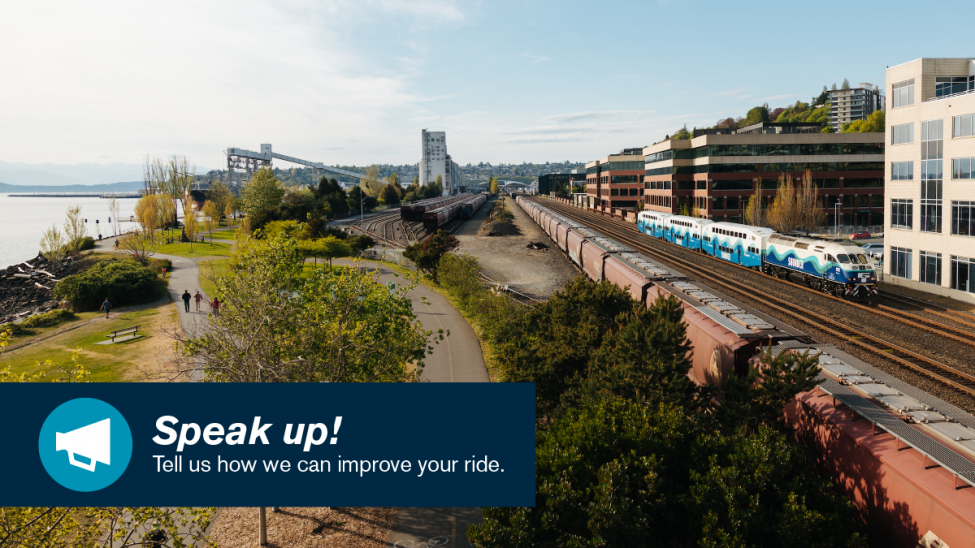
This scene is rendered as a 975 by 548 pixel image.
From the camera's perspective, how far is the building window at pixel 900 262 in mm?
41938

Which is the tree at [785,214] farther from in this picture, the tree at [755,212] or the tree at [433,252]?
the tree at [433,252]

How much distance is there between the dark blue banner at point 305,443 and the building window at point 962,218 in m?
40.8

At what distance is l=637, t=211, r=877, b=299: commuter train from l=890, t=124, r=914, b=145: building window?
36.1 ft

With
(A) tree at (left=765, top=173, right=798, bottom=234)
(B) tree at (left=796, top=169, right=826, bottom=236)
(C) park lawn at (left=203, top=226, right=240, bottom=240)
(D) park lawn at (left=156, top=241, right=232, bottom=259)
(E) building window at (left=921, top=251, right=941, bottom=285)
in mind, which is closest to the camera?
(E) building window at (left=921, top=251, right=941, bottom=285)

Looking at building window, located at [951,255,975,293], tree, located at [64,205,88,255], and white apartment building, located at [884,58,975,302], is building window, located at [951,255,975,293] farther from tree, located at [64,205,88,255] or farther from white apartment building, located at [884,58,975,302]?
tree, located at [64,205,88,255]

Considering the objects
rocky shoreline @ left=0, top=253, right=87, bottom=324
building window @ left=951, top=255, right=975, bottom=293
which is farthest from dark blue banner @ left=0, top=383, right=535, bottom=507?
rocky shoreline @ left=0, top=253, right=87, bottom=324

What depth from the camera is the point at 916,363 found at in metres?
23.6

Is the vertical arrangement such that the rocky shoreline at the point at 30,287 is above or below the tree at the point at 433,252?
below

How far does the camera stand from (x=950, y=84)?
38.8 metres

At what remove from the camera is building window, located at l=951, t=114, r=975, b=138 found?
36.0 m

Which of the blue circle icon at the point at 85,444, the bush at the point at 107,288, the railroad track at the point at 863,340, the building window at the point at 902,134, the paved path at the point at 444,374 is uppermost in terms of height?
the building window at the point at 902,134

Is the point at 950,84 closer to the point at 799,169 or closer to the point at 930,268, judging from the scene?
the point at 930,268

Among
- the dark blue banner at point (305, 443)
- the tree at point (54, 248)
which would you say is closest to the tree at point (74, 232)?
the tree at point (54, 248)

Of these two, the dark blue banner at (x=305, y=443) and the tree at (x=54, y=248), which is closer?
the dark blue banner at (x=305, y=443)
